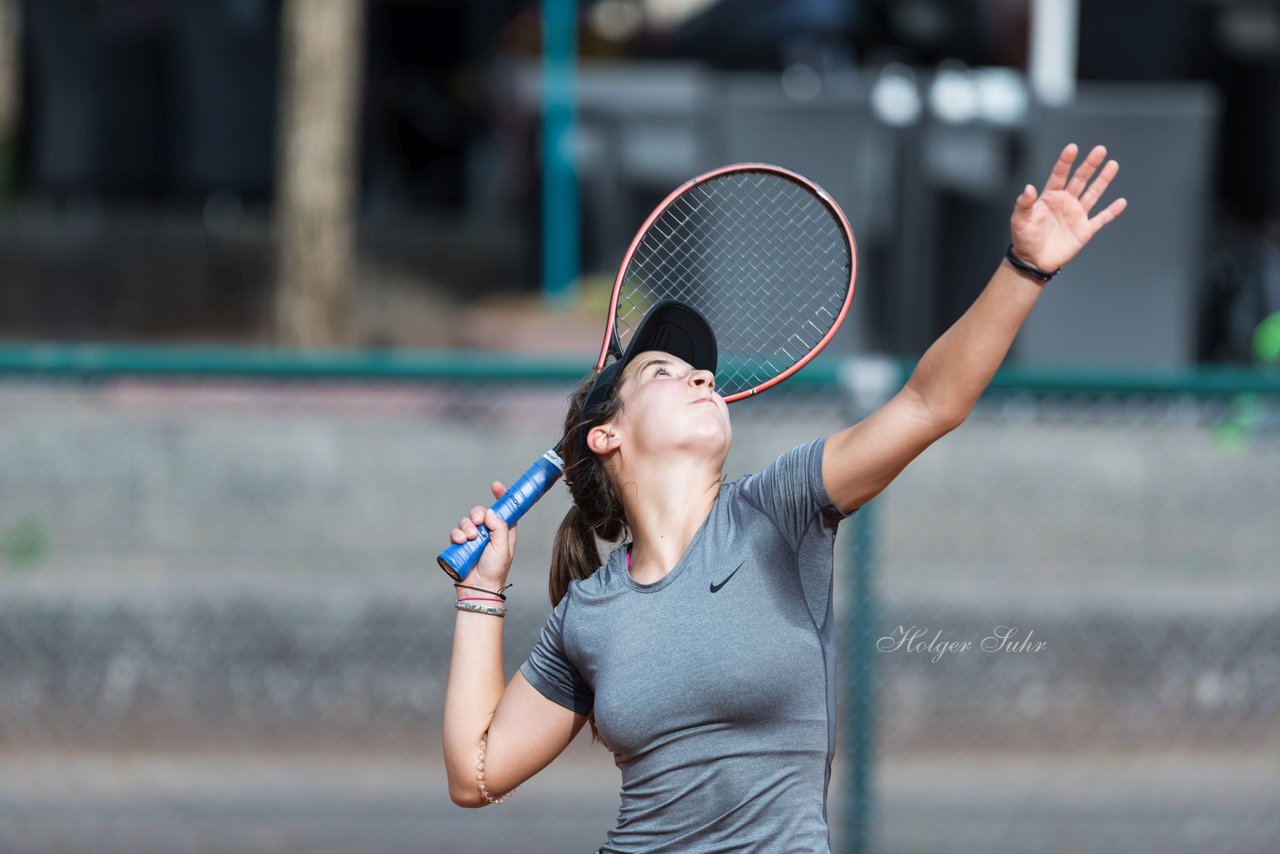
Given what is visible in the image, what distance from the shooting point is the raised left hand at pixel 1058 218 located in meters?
2.06

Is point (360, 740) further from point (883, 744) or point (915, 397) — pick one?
point (915, 397)

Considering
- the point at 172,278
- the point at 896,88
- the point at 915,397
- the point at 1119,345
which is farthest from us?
the point at 172,278

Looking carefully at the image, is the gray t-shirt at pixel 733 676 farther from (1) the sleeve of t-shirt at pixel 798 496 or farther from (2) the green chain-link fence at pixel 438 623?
(2) the green chain-link fence at pixel 438 623

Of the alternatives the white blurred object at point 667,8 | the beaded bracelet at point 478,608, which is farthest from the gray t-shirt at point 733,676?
the white blurred object at point 667,8

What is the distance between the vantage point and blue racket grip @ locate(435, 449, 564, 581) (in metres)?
2.34

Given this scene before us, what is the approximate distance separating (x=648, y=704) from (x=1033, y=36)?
7282mm

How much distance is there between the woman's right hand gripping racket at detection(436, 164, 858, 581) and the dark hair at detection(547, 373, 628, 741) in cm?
4

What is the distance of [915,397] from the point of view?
2.13 m

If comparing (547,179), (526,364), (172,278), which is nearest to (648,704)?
(526,364)

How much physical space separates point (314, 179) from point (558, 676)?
6059 millimetres

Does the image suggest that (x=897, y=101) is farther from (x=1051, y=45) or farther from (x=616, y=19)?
(x=616, y=19)

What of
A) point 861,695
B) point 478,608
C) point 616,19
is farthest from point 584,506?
point 616,19

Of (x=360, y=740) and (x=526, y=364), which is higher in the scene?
(x=526, y=364)

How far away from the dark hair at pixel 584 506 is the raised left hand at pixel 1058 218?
0.65m
